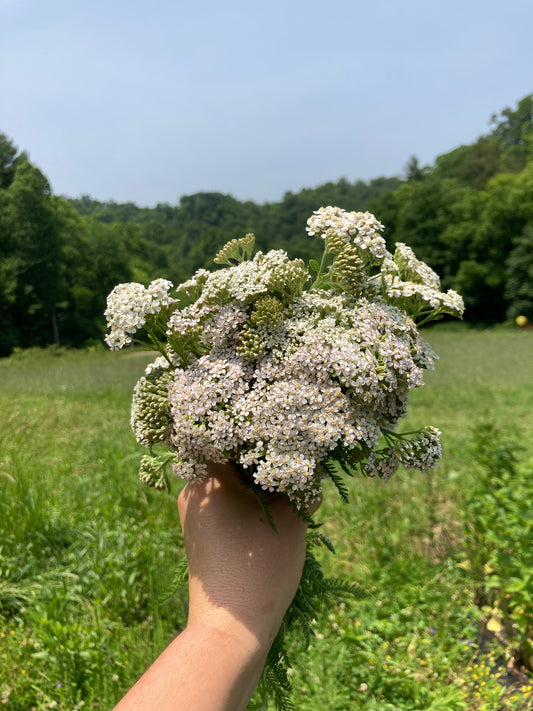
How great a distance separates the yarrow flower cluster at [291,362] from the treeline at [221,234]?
15.7 inches

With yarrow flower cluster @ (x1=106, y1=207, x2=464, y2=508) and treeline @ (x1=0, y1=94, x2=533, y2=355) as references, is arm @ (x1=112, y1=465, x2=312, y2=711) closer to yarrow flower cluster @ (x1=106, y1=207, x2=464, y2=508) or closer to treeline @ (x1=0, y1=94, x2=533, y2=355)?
yarrow flower cluster @ (x1=106, y1=207, x2=464, y2=508)

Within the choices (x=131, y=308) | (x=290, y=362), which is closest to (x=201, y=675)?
(x=290, y=362)

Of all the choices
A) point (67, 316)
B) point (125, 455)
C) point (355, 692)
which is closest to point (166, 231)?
point (67, 316)

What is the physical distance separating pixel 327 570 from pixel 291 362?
12.4ft

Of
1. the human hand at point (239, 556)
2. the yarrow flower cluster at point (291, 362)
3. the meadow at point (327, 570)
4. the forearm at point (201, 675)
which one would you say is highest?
the yarrow flower cluster at point (291, 362)

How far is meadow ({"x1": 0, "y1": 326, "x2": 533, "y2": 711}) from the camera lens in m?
3.15

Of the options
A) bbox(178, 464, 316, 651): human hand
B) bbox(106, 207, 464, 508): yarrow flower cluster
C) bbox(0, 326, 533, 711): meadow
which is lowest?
→ bbox(0, 326, 533, 711): meadow

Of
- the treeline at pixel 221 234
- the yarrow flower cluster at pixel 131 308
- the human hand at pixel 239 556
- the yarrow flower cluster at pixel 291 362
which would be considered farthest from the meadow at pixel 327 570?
the treeline at pixel 221 234

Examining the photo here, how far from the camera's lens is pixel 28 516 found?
14.4 ft

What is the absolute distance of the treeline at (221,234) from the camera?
1032cm

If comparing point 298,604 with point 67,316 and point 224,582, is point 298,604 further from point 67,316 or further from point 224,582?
point 67,316

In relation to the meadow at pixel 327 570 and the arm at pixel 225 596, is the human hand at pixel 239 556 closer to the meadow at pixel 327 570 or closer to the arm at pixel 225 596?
the arm at pixel 225 596

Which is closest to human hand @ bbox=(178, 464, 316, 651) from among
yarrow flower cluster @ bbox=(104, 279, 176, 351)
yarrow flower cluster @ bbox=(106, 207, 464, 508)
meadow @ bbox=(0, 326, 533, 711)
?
yarrow flower cluster @ bbox=(106, 207, 464, 508)

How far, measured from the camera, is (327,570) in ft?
15.0
